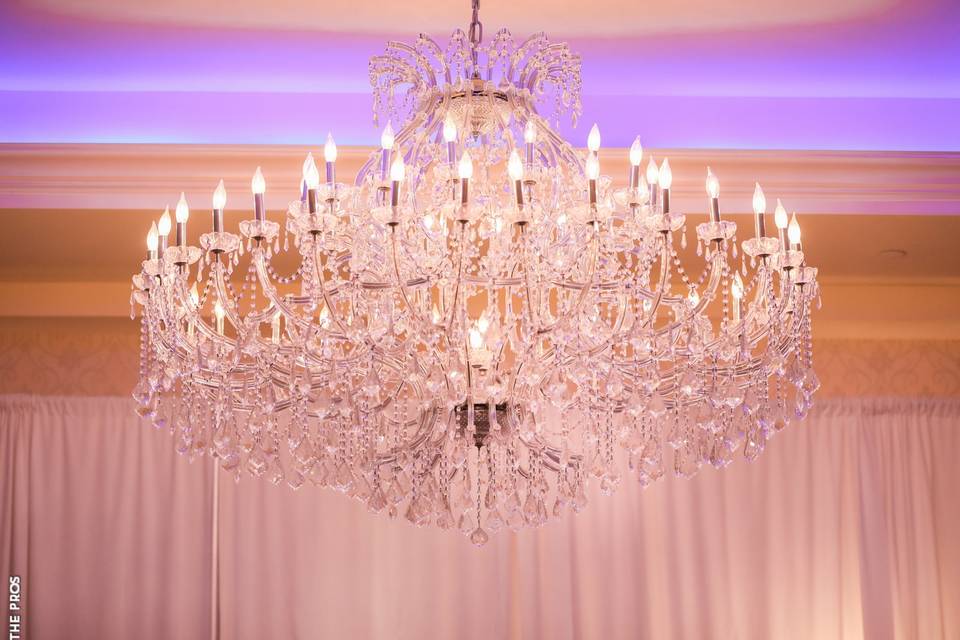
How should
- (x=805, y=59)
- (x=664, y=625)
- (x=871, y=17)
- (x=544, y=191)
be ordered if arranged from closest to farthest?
(x=544, y=191) < (x=871, y=17) < (x=805, y=59) < (x=664, y=625)

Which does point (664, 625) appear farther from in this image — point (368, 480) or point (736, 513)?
point (368, 480)

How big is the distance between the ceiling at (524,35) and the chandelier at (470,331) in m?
0.83

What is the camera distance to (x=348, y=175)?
3254 mm

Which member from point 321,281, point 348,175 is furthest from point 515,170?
point 348,175

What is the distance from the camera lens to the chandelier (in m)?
1.76

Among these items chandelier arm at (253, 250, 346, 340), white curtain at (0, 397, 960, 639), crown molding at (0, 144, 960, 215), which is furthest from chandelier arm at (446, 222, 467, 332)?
white curtain at (0, 397, 960, 639)

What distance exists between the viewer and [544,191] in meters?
2.27

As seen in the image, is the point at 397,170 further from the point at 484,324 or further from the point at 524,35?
the point at 524,35

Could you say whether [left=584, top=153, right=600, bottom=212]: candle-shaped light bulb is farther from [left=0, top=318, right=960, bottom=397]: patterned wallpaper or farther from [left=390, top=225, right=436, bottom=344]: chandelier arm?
[left=0, top=318, right=960, bottom=397]: patterned wallpaper

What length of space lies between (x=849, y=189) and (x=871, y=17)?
631mm

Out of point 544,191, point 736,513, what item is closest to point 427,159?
point 544,191

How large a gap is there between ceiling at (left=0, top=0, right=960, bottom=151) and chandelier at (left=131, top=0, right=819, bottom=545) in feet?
2.72

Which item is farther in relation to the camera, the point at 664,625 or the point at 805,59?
the point at 664,625

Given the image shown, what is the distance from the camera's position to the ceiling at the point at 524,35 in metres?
2.82
